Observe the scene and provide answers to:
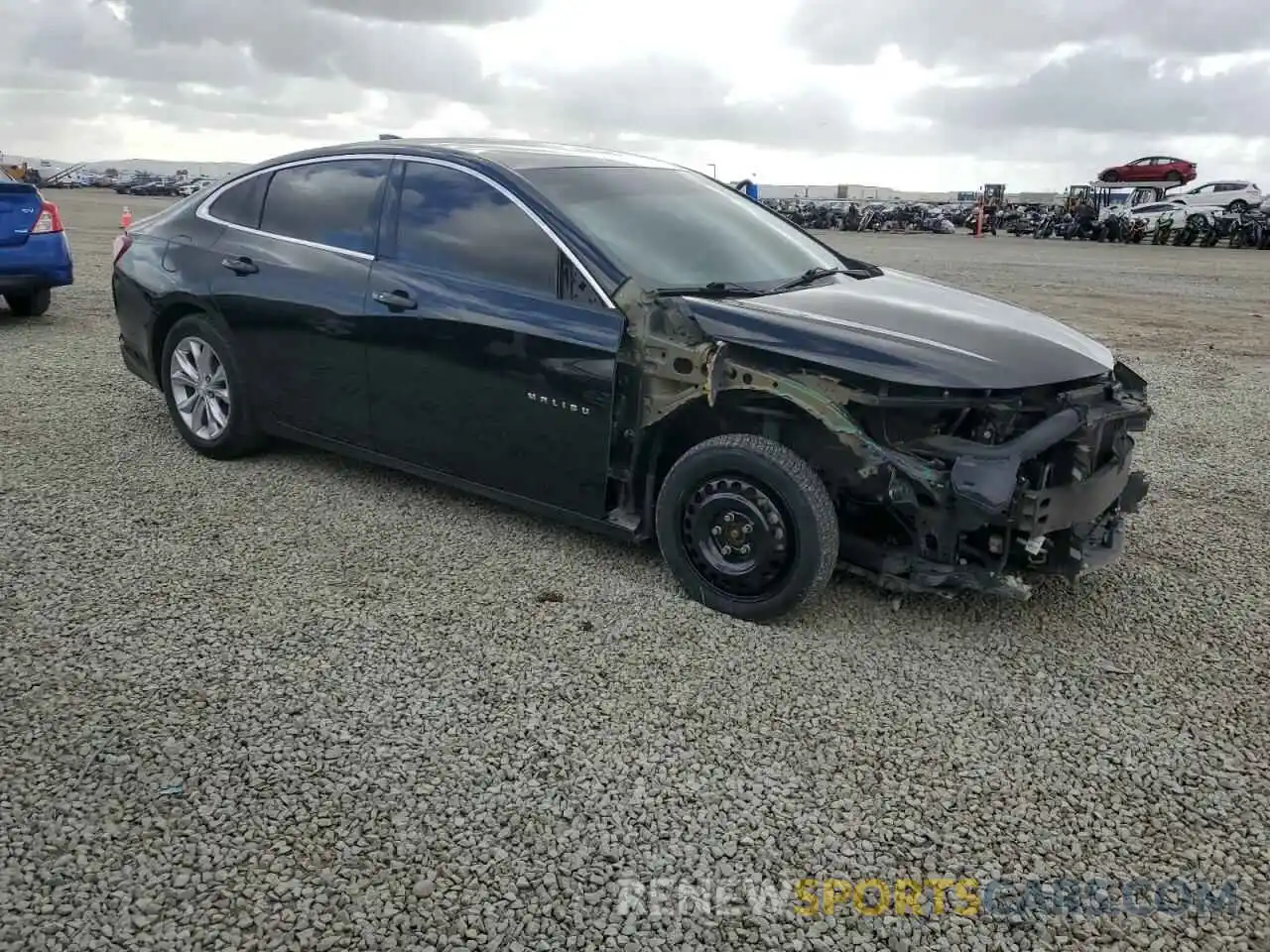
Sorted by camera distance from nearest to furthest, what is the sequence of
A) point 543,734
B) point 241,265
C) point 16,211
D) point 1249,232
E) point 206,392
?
1. point 543,734
2. point 241,265
3. point 206,392
4. point 16,211
5. point 1249,232

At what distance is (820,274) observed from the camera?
4617 mm

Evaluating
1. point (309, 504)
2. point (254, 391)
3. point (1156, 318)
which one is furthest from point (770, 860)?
point (1156, 318)

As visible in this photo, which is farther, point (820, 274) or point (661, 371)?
point (820, 274)

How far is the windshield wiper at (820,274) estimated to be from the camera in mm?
4312

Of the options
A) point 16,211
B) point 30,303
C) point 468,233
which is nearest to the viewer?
point 468,233

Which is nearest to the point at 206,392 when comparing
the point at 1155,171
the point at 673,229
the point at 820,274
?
the point at 673,229

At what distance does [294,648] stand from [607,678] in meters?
1.07

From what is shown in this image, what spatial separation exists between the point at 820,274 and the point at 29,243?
24.7 feet

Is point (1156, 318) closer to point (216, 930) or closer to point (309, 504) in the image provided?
point (309, 504)

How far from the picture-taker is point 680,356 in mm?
3754

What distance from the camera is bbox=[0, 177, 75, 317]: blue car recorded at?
8.80 m

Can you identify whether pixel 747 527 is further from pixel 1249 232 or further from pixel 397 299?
pixel 1249 232

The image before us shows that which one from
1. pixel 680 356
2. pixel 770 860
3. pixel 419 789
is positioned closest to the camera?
pixel 770 860

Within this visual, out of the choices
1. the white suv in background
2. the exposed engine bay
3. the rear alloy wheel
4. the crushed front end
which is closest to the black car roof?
the exposed engine bay
